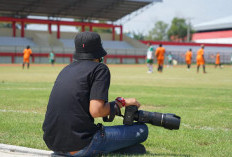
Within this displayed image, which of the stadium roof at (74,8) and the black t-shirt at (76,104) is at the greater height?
the stadium roof at (74,8)

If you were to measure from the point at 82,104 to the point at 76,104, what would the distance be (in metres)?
0.06

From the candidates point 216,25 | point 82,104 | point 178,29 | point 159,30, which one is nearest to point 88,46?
point 82,104

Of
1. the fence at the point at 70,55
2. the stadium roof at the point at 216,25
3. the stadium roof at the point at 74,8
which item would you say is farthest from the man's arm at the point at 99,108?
the stadium roof at the point at 216,25

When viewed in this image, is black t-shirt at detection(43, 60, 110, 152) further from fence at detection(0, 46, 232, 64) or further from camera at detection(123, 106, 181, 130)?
fence at detection(0, 46, 232, 64)

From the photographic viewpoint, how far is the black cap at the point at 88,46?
371 centimetres

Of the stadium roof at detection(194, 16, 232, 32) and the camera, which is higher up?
the stadium roof at detection(194, 16, 232, 32)

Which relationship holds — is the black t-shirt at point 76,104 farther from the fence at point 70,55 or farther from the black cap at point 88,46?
the fence at point 70,55

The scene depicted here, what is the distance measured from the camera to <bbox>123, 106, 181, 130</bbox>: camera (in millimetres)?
3775

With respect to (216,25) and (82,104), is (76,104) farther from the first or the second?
(216,25)

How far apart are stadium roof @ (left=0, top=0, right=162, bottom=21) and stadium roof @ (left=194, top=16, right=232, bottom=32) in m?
32.1

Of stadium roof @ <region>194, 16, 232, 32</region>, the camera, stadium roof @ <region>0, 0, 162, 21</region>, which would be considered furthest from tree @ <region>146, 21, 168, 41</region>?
the camera

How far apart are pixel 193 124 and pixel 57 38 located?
54.7m

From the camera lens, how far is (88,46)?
373 cm

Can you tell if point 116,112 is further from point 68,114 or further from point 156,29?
point 156,29
